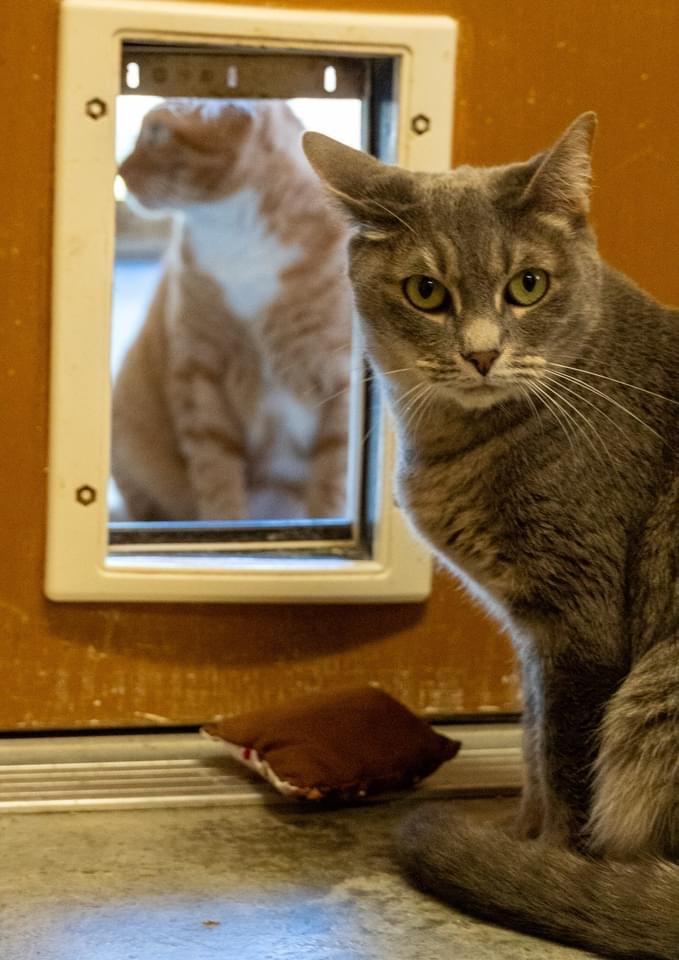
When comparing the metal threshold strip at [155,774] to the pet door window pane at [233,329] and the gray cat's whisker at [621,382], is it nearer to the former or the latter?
the gray cat's whisker at [621,382]

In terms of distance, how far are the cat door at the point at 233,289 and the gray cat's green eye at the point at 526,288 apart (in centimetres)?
26

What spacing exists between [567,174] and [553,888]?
0.75 meters

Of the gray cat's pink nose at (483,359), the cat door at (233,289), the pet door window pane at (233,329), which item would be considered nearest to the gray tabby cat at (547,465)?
the gray cat's pink nose at (483,359)

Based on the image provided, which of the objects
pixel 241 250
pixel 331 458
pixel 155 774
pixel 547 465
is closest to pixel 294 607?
pixel 155 774

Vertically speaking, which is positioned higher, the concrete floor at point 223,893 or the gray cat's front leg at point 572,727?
the gray cat's front leg at point 572,727

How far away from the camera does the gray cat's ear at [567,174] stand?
4.51 ft

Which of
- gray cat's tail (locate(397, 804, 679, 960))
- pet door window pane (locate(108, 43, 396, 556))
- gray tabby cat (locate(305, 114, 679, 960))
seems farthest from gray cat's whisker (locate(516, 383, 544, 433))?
pet door window pane (locate(108, 43, 396, 556))

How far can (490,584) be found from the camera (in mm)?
1462

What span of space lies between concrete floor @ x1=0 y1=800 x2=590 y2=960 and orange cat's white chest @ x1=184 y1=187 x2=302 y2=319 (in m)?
1.30

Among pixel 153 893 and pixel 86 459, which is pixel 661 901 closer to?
pixel 153 893

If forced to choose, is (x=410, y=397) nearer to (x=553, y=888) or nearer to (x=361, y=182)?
(x=361, y=182)

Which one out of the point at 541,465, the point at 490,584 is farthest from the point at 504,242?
the point at 490,584

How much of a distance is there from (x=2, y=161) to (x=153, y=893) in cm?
94

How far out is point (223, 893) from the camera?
1348 millimetres
